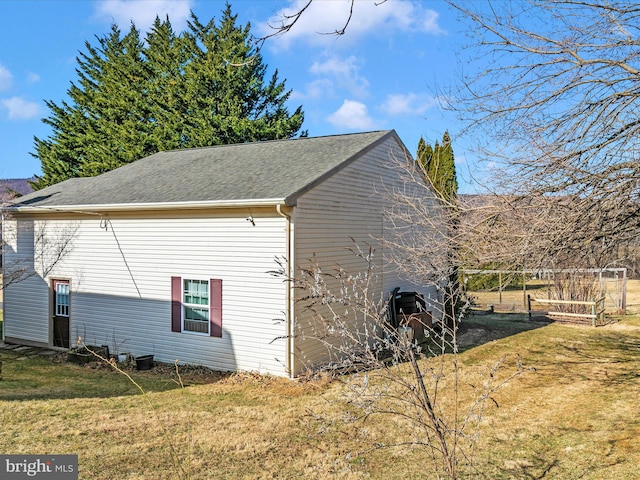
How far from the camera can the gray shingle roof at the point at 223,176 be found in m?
10.5

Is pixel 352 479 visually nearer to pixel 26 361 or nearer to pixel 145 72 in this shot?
pixel 26 361

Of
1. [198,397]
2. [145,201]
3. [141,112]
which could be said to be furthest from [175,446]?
[141,112]

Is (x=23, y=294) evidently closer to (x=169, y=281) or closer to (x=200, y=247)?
(x=169, y=281)

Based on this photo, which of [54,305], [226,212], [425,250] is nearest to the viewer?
[425,250]

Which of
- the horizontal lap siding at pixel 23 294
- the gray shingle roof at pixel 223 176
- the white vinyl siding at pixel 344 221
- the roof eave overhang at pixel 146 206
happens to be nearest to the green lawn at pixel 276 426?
the white vinyl siding at pixel 344 221

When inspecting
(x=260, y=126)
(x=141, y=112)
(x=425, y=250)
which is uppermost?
(x=141, y=112)

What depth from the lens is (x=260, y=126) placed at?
2880 centimetres

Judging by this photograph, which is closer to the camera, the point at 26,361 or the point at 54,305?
the point at 26,361

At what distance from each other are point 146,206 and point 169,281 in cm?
182

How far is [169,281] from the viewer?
11.3 metres

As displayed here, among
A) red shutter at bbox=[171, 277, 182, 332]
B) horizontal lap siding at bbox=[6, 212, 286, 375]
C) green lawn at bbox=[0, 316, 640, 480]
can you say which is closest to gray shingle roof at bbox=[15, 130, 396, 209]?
horizontal lap siding at bbox=[6, 212, 286, 375]

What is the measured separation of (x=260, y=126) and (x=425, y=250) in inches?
879

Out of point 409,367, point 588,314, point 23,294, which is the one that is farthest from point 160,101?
point 409,367

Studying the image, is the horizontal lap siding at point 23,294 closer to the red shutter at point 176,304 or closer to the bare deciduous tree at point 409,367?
the red shutter at point 176,304
